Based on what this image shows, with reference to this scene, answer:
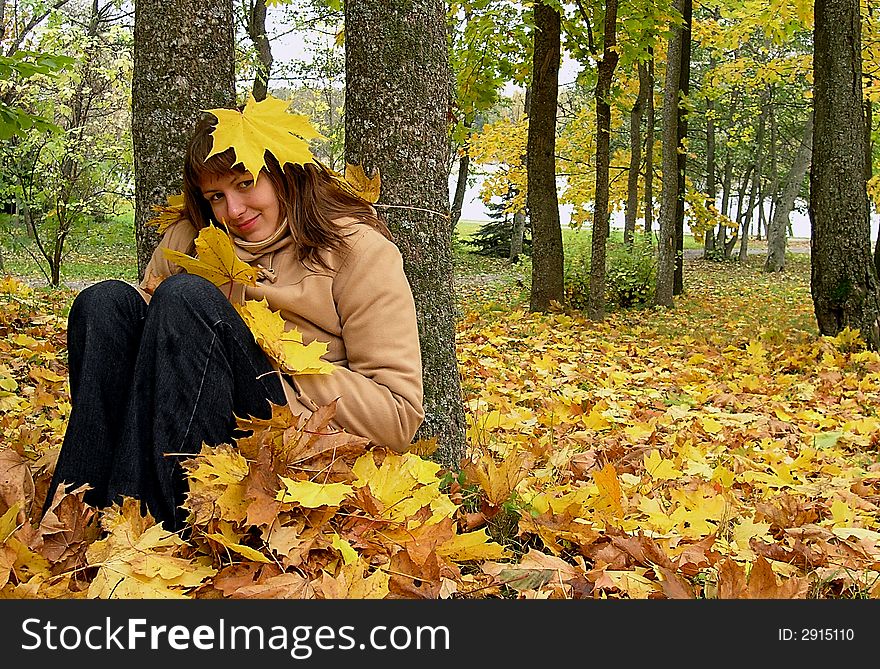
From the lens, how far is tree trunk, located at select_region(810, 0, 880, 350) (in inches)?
268

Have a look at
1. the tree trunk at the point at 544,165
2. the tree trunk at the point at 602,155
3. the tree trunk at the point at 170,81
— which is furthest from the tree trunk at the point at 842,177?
the tree trunk at the point at 170,81

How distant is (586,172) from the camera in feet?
56.9

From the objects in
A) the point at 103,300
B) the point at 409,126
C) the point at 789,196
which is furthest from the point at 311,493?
the point at 789,196

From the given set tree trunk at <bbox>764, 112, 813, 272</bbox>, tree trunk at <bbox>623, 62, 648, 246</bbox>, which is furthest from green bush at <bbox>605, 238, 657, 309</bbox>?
tree trunk at <bbox>764, 112, 813, 272</bbox>

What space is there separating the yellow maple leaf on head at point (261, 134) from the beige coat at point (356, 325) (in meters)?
0.26

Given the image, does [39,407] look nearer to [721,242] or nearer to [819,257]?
[819,257]

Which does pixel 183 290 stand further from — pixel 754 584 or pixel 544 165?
pixel 544 165

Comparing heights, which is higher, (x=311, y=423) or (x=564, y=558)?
(x=311, y=423)

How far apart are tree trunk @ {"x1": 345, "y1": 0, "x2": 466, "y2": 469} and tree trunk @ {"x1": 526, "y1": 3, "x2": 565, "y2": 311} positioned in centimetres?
687

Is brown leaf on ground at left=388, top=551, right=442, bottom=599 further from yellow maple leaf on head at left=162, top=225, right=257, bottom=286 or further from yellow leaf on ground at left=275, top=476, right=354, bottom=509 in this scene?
yellow maple leaf on head at left=162, top=225, right=257, bottom=286

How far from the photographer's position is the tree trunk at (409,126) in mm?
2859

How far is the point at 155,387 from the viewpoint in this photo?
79.6 inches

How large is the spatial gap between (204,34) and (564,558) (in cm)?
227
